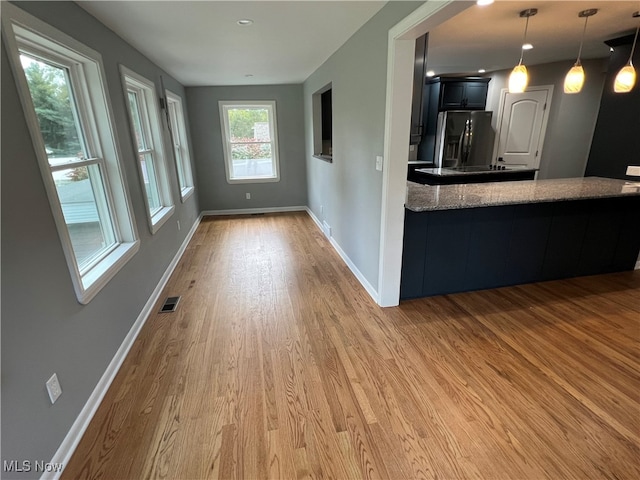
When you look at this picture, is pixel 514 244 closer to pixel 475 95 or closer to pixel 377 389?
pixel 377 389

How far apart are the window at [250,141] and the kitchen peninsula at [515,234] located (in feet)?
11.5

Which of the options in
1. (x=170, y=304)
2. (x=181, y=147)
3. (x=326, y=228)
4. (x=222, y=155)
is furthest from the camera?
(x=222, y=155)

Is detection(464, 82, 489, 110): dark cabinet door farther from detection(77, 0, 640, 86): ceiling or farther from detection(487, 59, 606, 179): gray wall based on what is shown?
detection(77, 0, 640, 86): ceiling

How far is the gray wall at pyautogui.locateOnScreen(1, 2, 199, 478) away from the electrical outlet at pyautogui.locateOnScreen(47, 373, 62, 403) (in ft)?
0.09

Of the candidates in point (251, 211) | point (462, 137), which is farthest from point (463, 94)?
point (251, 211)

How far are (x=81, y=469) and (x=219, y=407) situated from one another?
620mm

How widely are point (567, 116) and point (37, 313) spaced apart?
6624mm

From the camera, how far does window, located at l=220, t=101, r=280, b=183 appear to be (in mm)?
5609

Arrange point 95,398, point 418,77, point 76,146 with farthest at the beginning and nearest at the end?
point 418,77 < point 76,146 < point 95,398

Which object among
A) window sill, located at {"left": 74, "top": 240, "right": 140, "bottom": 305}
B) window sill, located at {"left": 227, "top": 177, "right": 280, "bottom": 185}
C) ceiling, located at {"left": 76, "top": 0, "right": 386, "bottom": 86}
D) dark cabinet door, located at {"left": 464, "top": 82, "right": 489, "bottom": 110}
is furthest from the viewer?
window sill, located at {"left": 227, "top": 177, "right": 280, "bottom": 185}

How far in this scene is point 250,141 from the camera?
5.80 meters

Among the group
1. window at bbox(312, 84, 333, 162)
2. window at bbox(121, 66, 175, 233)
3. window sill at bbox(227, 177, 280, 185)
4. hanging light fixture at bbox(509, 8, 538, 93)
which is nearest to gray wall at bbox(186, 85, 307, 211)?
window sill at bbox(227, 177, 280, 185)

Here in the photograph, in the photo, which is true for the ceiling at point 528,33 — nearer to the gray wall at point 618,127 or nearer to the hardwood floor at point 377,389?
the gray wall at point 618,127

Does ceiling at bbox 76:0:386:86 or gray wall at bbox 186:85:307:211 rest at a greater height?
ceiling at bbox 76:0:386:86
